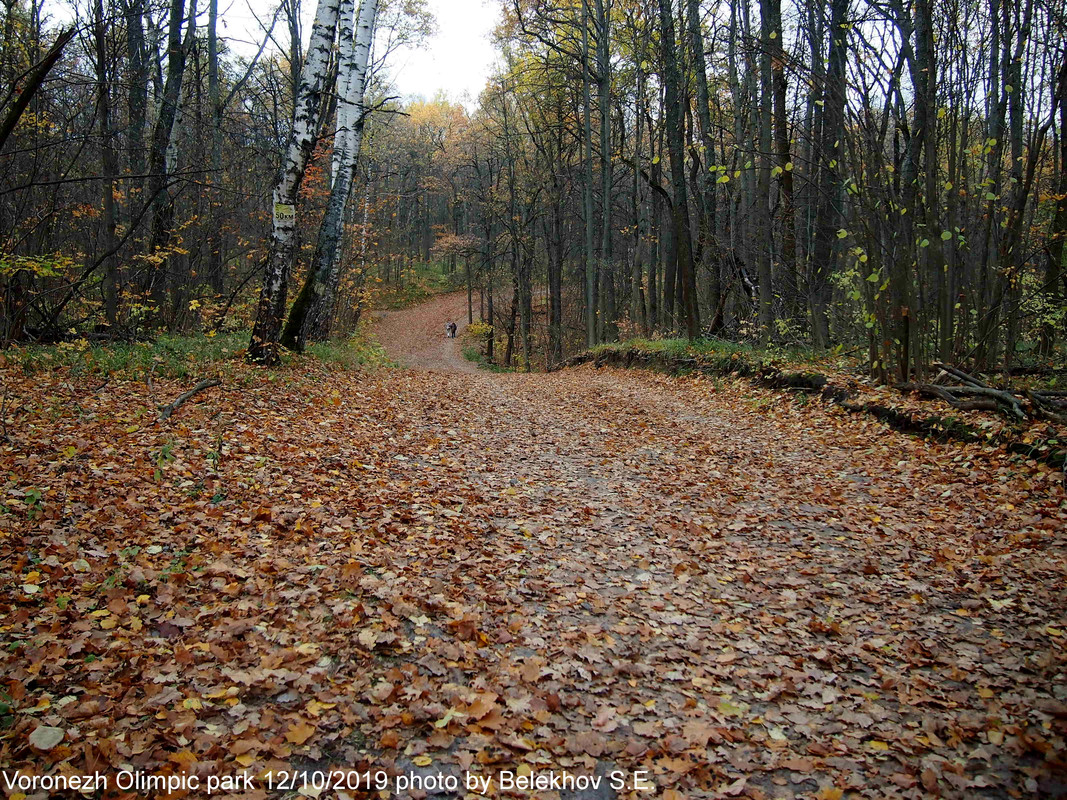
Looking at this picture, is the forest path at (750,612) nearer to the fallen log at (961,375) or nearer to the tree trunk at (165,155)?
the fallen log at (961,375)

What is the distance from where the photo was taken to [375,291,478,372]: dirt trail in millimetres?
30325

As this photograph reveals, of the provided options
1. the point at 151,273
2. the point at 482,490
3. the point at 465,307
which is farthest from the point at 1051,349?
the point at 465,307

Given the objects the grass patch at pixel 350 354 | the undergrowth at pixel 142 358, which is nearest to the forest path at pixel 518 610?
the undergrowth at pixel 142 358

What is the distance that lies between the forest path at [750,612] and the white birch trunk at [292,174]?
365 cm

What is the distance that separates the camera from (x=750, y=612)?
4.18 metres

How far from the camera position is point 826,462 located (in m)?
7.30

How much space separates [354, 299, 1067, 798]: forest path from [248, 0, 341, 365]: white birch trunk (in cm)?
365

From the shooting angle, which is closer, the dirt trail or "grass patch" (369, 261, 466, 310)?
the dirt trail

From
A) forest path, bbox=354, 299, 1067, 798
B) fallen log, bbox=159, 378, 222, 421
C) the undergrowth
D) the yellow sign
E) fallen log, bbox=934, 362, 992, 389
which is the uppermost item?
the yellow sign

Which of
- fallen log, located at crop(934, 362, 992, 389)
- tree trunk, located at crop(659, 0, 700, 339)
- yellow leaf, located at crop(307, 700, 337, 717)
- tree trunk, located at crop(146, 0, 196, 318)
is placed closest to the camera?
yellow leaf, located at crop(307, 700, 337, 717)

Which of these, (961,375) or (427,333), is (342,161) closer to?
(961,375)

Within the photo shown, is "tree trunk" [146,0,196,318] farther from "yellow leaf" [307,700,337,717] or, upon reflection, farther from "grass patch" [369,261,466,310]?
"grass patch" [369,261,466,310]

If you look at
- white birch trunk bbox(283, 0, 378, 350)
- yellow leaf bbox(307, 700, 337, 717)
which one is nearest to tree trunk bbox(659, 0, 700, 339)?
white birch trunk bbox(283, 0, 378, 350)

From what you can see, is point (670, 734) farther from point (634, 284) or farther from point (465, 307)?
point (465, 307)
